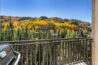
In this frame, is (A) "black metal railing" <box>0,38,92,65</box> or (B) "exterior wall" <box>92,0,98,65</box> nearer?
(A) "black metal railing" <box>0,38,92,65</box>

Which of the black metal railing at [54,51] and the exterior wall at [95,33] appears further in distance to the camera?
the exterior wall at [95,33]

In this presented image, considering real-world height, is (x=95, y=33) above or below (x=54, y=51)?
above

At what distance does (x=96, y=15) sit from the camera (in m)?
5.36

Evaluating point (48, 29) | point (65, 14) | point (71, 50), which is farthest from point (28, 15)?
point (71, 50)

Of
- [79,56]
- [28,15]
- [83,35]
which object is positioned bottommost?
[79,56]

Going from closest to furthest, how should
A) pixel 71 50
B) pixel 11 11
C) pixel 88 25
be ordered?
pixel 11 11, pixel 71 50, pixel 88 25

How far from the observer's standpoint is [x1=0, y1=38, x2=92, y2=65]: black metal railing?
4383mm

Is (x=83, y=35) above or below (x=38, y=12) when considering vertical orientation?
below

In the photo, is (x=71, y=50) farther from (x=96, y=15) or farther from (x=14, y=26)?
(x=14, y=26)

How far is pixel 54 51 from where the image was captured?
4.84 m

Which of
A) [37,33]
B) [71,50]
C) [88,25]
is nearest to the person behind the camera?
[37,33]

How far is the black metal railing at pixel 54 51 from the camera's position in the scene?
4383mm

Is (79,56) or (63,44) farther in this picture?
(79,56)

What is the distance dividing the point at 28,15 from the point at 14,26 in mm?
408
